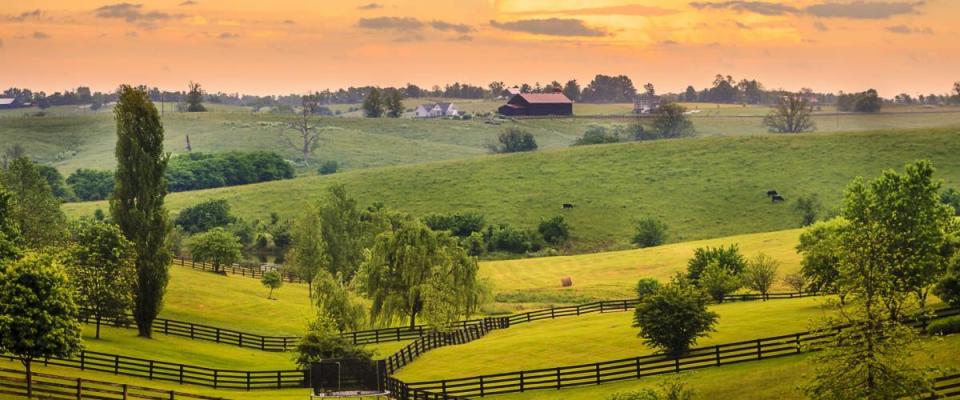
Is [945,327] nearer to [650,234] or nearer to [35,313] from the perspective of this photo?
[35,313]

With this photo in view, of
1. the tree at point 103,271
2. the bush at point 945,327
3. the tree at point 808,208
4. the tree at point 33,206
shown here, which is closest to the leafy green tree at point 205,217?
the tree at point 33,206

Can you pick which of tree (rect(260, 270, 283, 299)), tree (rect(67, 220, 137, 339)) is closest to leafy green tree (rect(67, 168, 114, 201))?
tree (rect(260, 270, 283, 299))

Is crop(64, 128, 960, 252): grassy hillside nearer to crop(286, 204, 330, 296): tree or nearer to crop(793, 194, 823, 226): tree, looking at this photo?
crop(793, 194, 823, 226): tree

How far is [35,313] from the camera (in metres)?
48.6

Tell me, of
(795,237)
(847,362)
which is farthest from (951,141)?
(847,362)

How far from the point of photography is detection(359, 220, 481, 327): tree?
79.2m

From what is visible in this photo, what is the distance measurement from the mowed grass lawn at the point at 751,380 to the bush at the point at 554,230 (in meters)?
87.5

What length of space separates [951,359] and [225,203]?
4653 inches

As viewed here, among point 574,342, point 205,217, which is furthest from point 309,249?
point 205,217

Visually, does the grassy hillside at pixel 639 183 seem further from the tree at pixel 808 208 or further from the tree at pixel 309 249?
the tree at pixel 309 249

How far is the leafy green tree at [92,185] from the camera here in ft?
600

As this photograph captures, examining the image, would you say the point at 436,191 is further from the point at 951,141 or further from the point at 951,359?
the point at 951,359

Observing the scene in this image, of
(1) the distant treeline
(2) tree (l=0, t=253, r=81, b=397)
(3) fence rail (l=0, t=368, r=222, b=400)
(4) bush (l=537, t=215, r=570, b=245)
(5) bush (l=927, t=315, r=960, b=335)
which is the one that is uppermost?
(2) tree (l=0, t=253, r=81, b=397)

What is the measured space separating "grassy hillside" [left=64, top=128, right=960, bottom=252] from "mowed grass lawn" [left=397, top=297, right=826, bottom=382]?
222 ft
